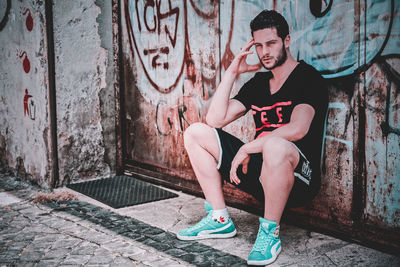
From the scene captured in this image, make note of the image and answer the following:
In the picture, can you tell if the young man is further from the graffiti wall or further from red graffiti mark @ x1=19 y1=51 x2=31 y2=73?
red graffiti mark @ x1=19 y1=51 x2=31 y2=73

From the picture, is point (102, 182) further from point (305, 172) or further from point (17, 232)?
point (305, 172)

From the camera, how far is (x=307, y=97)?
9.01ft

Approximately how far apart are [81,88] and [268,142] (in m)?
2.75

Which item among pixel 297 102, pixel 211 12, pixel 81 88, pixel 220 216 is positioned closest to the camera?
pixel 297 102

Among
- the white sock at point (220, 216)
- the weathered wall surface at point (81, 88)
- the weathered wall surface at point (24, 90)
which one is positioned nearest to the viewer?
the white sock at point (220, 216)

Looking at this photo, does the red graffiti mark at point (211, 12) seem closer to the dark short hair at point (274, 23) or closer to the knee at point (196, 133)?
the dark short hair at point (274, 23)

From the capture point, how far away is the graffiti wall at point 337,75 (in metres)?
2.66

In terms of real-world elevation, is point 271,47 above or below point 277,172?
above

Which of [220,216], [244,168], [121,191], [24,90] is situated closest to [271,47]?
[244,168]

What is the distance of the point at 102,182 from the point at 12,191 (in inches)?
36.0

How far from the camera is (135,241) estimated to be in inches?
118

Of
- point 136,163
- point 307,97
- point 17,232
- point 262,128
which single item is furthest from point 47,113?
point 307,97

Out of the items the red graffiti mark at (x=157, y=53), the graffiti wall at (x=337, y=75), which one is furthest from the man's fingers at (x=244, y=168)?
the red graffiti mark at (x=157, y=53)

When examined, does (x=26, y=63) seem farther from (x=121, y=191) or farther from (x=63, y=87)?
(x=121, y=191)
